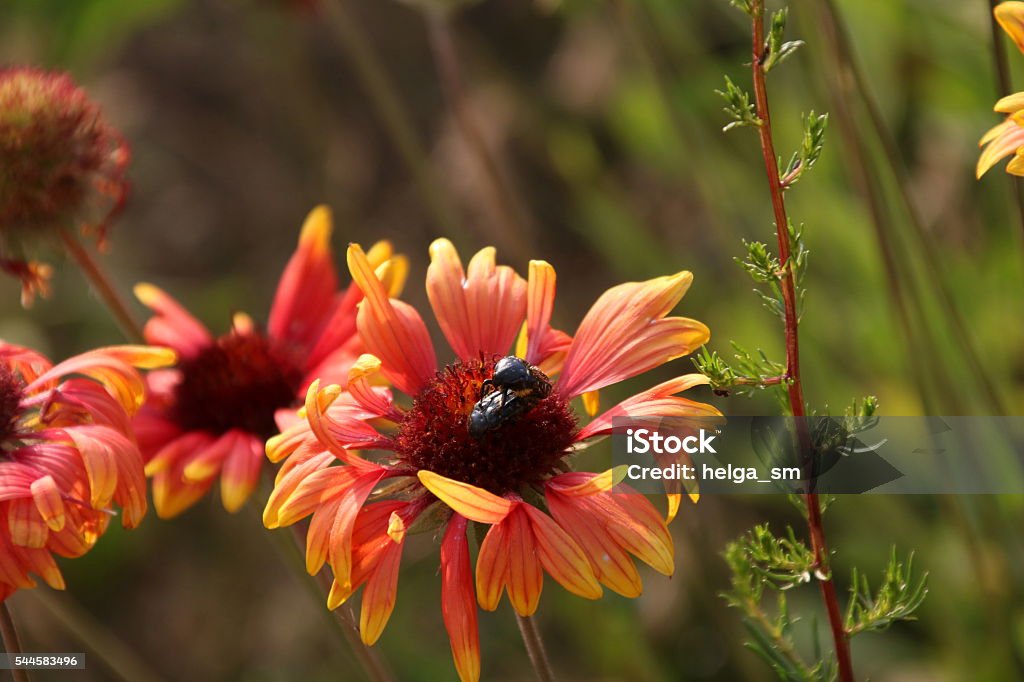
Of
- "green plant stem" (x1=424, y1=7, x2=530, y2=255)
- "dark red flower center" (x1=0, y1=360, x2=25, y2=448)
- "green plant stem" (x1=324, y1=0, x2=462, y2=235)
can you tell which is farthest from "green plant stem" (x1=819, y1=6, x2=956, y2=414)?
"dark red flower center" (x1=0, y1=360, x2=25, y2=448)

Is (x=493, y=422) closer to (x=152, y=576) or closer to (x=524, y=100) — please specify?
(x=524, y=100)

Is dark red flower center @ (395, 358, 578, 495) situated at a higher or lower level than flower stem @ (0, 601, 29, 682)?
higher

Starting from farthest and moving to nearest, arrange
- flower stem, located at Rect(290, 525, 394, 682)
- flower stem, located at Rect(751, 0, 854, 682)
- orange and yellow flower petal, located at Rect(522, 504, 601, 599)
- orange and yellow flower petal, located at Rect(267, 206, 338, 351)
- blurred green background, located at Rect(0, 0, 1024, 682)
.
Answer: blurred green background, located at Rect(0, 0, 1024, 682)
orange and yellow flower petal, located at Rect(267, 206, 338, 351)
flower stem, located at Rect(290, 525, 394, 682)
orange and yellow flower petal, located at Rect(522, 504, 601, 599)
flower stem, located at Rect(751, 0, 854, 682)

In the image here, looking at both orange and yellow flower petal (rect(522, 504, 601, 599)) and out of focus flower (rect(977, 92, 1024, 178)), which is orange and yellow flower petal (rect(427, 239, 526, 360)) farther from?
out of focus flower (rect(977, 92, 1024, 178))

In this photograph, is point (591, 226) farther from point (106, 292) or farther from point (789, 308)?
point (789, 308)

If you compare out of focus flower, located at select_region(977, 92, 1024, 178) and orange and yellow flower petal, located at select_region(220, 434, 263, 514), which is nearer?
out of focus flower, located at select_region(977, 92, 1024, 178)

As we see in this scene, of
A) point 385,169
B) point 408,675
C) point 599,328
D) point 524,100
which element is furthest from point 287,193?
point 599,328
